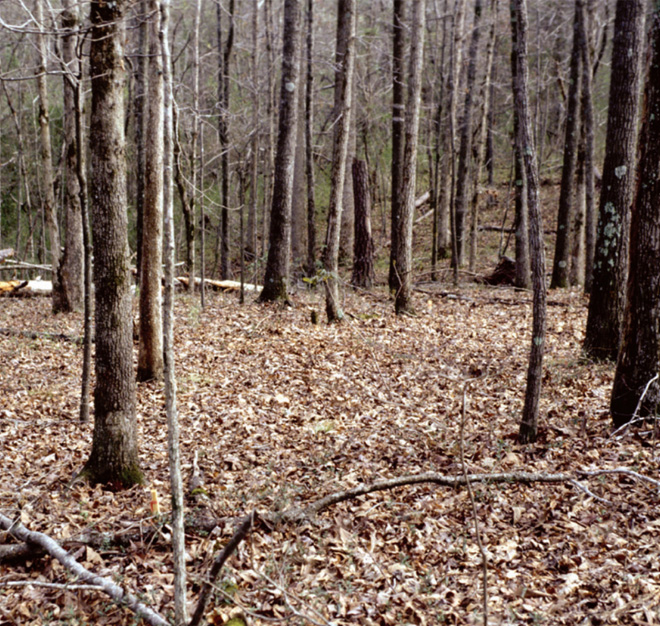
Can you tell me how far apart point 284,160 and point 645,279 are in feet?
26.9

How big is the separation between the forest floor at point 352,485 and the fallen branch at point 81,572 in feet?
0.40

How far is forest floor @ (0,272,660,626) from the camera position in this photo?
387 cm

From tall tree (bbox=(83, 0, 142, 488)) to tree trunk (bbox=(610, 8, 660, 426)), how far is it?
4706 mm

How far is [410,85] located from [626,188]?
16.3 ft

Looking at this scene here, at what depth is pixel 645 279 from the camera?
5586 millimetres

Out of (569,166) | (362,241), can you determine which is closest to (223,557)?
(362,241)

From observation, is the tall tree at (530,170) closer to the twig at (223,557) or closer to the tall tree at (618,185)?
the tall tree at (618,185)

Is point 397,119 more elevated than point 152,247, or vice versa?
point 397,119

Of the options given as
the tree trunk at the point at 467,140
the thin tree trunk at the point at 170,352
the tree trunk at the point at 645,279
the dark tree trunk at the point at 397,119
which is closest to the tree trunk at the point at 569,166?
the tree trunk at the point at 467,140

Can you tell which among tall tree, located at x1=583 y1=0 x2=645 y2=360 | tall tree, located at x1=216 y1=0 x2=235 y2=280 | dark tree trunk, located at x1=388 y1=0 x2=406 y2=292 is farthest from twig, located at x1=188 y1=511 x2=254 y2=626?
tall tree, located at x1=216 y1=0 x2=235 y2=280

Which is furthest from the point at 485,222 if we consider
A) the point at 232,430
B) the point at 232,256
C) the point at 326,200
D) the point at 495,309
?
the point at 232,430

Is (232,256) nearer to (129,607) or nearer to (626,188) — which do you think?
(626,188)

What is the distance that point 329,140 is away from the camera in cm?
2619

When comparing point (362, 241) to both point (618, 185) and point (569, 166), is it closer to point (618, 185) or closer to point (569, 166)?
point (569, 166)
